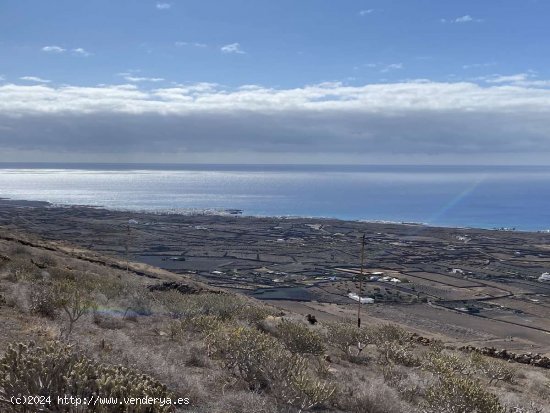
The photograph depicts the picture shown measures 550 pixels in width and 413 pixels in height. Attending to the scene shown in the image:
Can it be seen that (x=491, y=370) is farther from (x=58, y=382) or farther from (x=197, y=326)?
(x=58, y=382)

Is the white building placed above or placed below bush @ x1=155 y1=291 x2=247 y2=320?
below

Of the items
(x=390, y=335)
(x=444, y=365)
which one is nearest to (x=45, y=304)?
(x=444, y=365)

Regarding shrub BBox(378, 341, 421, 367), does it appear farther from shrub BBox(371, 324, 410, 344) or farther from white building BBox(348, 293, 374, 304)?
white building BBox(348, 293, 374, 304)

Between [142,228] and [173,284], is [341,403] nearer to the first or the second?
[173,284]

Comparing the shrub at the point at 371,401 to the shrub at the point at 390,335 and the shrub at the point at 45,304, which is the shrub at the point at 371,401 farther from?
the shrub at the point at 390,335

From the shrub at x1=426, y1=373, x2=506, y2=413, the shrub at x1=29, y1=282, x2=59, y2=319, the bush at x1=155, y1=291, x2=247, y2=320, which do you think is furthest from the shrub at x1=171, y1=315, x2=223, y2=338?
the shrub at x1=426, y1=373, x2=506, y2=413

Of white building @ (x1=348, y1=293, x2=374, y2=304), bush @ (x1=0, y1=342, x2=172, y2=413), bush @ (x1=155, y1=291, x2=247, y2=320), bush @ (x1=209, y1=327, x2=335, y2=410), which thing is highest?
bush @ (x1=0, y1=342, x2=172, y2=413)

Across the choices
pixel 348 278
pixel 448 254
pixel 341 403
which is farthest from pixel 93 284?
pixel 448 254

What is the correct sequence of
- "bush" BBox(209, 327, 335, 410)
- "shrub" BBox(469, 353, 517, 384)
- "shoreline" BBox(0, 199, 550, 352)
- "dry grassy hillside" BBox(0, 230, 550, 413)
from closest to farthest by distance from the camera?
1. "dry grassy hillside" BBox(0, 230, 550, 413)
2. "bush" BBox(209, 327, 335, 410)
3. "shrub" BBox(469, 353, 517, 384)
4. "shoreline" BBox(0, 199, 550, 352)
